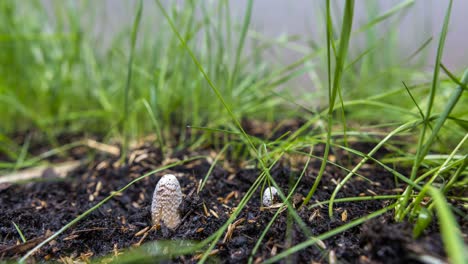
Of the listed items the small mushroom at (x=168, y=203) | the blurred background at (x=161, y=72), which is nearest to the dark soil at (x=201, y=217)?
the small mushroom at (x=168, y=203)

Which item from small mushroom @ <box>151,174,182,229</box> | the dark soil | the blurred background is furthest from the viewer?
the blurred background

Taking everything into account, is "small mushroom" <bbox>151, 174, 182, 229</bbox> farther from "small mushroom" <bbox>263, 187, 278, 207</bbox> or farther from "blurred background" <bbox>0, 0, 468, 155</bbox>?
"blurred background" <bbox>0, 0, 468, 155</bbox>

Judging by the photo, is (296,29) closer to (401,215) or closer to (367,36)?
(367,36)

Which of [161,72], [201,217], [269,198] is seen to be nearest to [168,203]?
[201,217]

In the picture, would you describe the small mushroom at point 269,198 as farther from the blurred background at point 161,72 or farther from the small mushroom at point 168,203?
the blurred background at point 161,72

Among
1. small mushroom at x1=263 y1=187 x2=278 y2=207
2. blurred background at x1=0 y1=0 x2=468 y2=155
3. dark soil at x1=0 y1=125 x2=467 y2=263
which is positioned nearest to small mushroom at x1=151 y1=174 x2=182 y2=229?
dark soil at x1=0 y1=125 x2=467 y2=263

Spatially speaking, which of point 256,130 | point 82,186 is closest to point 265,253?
point 82,186

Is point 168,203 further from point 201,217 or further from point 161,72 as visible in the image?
point 161,72

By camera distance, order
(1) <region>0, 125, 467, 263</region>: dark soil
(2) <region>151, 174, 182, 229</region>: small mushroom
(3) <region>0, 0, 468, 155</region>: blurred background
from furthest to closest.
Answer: (3) <region>0, 0, 468, 155</region>: blurred background → (2) <region>151, 174, 182, 229</region>: small mushroom → (1) <region>0, 125, 467, 263</region>: dark soil
